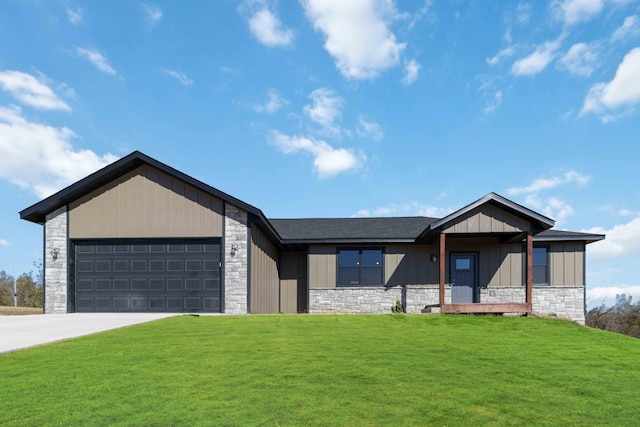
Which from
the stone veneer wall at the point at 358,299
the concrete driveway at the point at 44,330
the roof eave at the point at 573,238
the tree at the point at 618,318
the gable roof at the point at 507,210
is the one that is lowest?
the tree at the point at 618,318

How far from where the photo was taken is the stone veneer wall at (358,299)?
687 inches

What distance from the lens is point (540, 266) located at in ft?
56.7

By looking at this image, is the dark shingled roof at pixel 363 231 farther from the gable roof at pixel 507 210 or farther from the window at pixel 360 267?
the gable roof at pixel 507 210

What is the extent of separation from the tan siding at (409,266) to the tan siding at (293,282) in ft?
14.0

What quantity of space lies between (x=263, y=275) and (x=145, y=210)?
5.11 m

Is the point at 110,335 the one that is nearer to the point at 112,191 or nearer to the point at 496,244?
the point at 112,191

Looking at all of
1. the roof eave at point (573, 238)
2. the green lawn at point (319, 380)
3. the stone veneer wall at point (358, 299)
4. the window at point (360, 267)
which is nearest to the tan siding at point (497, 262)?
the roof eave at point (573, 238)

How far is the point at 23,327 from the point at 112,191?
18.7ft

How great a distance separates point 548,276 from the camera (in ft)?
56.4

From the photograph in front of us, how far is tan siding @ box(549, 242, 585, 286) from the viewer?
1719 cm

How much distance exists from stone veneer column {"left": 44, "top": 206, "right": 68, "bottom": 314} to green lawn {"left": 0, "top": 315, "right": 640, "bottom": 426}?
7.33 m

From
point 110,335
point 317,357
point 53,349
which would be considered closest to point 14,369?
point 53,349

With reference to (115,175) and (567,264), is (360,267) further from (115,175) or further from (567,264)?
(115,175)

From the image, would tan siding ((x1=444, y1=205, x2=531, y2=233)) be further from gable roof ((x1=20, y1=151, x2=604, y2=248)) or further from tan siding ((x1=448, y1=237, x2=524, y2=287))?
tan siding ((x1=448, y1=237, x2=524, y2=287))
